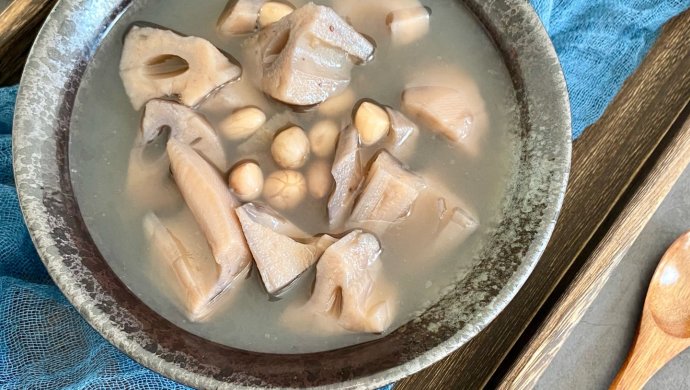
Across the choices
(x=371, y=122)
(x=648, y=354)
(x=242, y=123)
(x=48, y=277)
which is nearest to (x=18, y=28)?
(x=48, y=277)

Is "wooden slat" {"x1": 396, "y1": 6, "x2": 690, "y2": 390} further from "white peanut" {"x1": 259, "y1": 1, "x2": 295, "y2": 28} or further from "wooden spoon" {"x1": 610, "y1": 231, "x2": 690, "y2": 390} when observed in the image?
"white peanut" {"x1": 259, "y1": 1, "x2": 295, "y2": 28}

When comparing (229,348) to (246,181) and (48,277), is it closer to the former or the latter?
(246,181)

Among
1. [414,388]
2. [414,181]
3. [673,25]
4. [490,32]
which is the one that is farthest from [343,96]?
[673,25]

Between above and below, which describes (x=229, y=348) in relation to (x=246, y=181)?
below

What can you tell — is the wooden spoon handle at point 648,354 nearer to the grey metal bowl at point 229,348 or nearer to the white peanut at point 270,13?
the grey metal bowl at point 229,348

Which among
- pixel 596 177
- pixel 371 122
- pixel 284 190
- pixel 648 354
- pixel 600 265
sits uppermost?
pixel 371 122

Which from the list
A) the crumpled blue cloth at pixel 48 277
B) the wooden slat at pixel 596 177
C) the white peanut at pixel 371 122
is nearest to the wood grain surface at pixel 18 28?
the crumpled blue cloth at pixel 48 277

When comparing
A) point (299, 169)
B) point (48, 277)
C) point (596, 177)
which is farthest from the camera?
point (596, 177)
